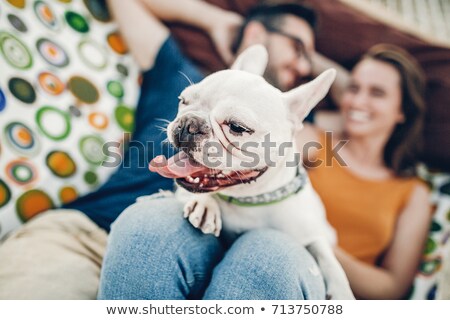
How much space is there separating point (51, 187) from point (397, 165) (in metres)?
0.68

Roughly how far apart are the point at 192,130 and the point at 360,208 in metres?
0.45

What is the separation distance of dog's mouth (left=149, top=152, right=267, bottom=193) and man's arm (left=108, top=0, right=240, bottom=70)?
27cm

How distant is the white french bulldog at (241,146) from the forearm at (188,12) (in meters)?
0.28

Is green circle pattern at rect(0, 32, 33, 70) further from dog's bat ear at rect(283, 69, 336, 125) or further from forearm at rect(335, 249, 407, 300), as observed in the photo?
forearm at rect(335, 249, 407, 300)

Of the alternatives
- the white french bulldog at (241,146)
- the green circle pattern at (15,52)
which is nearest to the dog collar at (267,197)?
the white french bulldog at (241,146)

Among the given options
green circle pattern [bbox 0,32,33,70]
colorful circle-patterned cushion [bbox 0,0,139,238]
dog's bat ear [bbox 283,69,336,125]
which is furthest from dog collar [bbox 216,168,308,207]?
green circle pattern [bbox 0,32,33,70]

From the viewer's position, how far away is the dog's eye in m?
0.45

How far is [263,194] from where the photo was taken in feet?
1.75

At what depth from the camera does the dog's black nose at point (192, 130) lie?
46 cm

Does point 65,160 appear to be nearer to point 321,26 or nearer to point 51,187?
point 51,187

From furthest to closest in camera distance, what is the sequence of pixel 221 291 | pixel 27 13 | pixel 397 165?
pixel 397 165 < pixel 27 13 < pixel 221 291

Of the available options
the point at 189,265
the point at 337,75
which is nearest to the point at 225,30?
the point at 337,75

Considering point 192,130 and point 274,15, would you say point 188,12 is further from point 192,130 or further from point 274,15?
point 192,130
